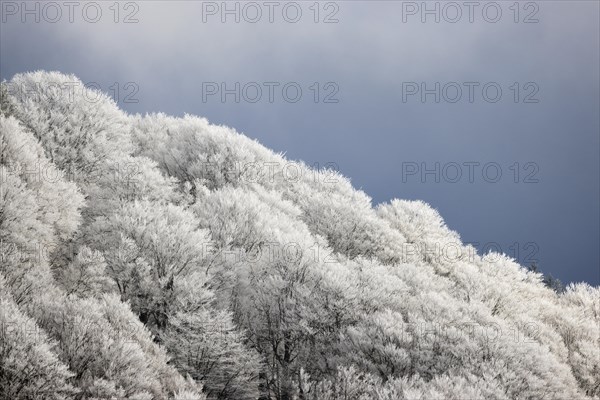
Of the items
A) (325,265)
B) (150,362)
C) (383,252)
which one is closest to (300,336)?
(325,265)

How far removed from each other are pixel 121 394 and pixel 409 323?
20123 millimetres

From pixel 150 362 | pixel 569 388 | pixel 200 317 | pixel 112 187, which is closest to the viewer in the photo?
pixel 150 362

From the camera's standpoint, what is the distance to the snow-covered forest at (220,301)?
21672mm

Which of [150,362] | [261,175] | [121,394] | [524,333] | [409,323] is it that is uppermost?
[261,175]

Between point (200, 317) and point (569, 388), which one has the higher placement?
point (569, 388)

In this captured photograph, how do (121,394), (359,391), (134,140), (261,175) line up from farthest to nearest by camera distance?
1. (134,140)
2. (261,175)
3. (359,391)
4. (121,394)

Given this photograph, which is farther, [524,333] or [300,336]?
[524,333]

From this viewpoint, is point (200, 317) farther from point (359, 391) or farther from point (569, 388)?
point (569, 388)

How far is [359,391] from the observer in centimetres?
2525

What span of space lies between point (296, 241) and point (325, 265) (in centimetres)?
341

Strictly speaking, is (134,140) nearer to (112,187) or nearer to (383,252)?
(112,187)

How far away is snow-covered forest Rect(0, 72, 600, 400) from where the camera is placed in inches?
853

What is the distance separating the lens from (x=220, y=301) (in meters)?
33.0

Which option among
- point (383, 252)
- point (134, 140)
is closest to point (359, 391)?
point (383, 252)
